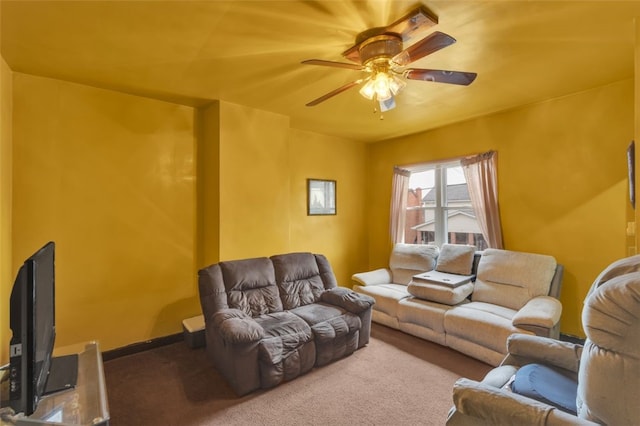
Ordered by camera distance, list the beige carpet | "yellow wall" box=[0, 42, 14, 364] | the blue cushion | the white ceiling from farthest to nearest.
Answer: "yellow wall" box=[0, 42, 14, 364], the beige carpet, the white ceiling, the blue cushion

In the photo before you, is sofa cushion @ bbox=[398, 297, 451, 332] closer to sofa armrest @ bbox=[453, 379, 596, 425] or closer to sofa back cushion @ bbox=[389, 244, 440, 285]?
sofa back cushion @ bbox=[389, 244, 440, 285]

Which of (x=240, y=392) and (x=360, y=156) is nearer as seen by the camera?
(x=240, y=392)

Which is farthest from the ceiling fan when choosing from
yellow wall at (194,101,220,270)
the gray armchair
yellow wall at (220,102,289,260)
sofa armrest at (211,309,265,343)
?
sofa armrest at (211,309,265,343)

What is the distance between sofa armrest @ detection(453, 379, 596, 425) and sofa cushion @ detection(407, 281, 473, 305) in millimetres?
1907

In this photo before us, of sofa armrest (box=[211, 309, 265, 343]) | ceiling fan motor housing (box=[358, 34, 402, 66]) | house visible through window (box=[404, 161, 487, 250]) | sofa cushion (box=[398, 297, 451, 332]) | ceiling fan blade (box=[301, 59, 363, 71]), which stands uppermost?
ceiling fan motor housing (box=[358, 34, 402, 66])

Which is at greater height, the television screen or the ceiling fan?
the ceiling fan

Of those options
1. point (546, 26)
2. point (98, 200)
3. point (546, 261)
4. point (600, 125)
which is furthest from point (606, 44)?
point (98, 200)

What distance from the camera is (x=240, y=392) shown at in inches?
92.6

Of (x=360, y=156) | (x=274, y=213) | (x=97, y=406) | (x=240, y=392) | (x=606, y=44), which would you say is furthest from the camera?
(x=360, y=156)

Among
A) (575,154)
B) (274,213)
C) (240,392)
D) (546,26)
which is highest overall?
(546,26)

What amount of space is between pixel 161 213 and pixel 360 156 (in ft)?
10.7

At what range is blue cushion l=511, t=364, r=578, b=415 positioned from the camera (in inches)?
56.0

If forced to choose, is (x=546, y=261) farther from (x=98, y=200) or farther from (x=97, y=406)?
(x=98, y=200)

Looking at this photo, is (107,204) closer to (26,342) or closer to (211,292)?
(211,292)
